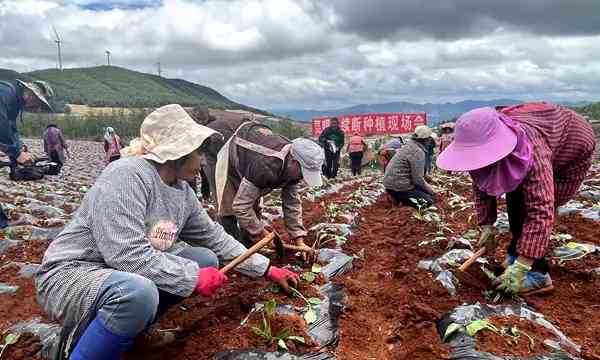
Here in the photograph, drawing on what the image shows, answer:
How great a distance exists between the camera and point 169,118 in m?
2.31

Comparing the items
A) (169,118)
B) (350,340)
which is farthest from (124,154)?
(350,340)

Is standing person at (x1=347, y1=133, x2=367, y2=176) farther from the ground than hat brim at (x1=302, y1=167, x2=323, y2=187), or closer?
closer

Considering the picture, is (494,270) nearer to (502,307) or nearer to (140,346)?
(502,307)

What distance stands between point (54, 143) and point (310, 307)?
10.1 metres

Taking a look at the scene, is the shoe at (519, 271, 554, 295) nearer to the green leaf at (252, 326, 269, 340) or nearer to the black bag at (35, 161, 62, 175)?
the green leaf at (252, 326, 269, 340)

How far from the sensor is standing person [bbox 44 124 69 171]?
11.1m

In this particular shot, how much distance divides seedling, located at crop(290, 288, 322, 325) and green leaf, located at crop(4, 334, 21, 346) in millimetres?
1513

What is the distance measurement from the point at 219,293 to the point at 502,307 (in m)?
1.79

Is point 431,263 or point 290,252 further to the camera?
point 290,252

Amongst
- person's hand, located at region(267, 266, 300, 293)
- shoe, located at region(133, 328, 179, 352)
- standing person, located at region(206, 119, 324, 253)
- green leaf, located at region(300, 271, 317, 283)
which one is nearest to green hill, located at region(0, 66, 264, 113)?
standing person, located at region(206, 119, 324, 253)

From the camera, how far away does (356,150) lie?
1328cm

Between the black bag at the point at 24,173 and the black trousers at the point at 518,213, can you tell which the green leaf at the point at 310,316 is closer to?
the black trousers at the point at 518,213

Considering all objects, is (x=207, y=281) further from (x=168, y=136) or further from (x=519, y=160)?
(x=519, y=160)

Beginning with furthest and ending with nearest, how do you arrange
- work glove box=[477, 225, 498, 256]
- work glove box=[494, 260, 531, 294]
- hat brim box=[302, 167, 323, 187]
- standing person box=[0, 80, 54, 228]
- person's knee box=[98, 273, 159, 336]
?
standing person box=[0, 80, 54, 228] < hat brim box=[302, 167, 323, 187] < work glove box=[477, 225, 498, 256] < work glove box=[494, 260, 531, 294] < person's knee box=[98, 273, 159, 336]
